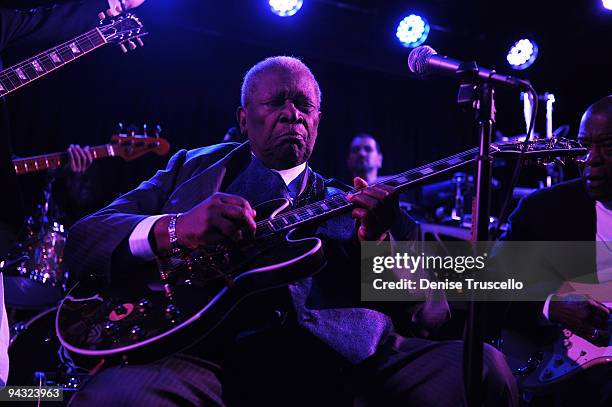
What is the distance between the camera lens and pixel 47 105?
243 inches

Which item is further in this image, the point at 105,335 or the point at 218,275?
the point at 218,275

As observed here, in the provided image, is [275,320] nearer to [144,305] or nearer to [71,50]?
[144,305]

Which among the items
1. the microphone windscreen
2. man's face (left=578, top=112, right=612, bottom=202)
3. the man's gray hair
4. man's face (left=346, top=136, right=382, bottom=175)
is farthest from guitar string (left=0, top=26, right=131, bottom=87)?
man's face (left=346, top=136, right=382, bottom=175)

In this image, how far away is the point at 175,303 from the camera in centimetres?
207

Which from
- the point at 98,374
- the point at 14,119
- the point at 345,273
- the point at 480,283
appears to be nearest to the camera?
the point at 480,283

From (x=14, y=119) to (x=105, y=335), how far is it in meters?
4.83

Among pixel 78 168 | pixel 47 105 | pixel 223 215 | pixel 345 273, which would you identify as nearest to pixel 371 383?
pixel 345 273

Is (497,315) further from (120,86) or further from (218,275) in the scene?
(120,86)

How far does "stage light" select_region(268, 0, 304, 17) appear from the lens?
244 inches

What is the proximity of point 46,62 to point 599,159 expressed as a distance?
10.6 ft

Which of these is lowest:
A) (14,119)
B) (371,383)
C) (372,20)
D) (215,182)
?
(371,383)

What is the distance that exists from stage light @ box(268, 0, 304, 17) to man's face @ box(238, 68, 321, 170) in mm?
3622

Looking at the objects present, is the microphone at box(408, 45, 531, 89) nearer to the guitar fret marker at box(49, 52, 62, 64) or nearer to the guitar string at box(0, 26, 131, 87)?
the guitar string at box(0, 26, 131, 87)

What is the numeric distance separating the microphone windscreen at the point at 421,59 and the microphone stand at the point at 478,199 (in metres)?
0.19
